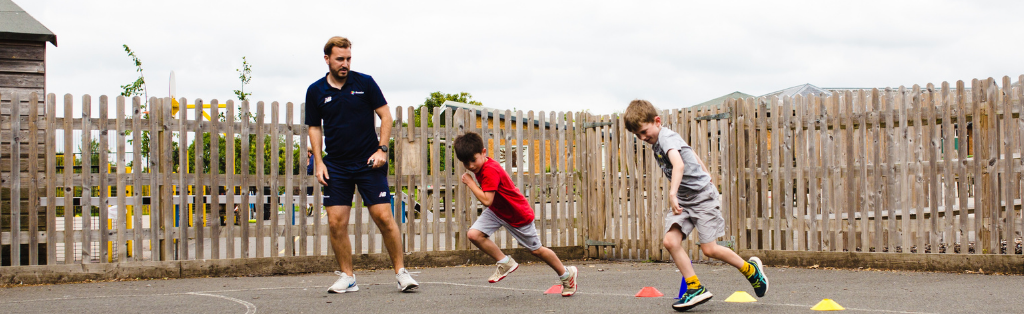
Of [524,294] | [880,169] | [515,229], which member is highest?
[880,169]

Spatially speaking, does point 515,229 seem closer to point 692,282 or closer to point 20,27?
point 692,282

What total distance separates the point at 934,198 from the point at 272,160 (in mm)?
5502

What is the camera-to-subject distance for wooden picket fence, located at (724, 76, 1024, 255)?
683 cm

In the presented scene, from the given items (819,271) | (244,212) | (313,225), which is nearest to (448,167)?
(313,225)

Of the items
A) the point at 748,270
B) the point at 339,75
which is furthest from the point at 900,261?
the point at 339,75

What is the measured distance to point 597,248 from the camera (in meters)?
9.17

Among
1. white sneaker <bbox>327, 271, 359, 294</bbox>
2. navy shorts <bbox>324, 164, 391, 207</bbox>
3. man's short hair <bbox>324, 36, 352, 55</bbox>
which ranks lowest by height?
white sneaker <bbox>327, 271, 359, 294</bbox>

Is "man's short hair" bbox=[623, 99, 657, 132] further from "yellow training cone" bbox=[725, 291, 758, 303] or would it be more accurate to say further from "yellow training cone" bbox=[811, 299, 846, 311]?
"yellow training cone" bbox=[811, 299, 846, 311]

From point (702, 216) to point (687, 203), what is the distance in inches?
5.1

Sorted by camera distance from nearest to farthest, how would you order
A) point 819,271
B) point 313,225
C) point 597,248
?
point 819,271
point 313,225
point 597,248

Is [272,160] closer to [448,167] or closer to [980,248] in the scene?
[448,167]

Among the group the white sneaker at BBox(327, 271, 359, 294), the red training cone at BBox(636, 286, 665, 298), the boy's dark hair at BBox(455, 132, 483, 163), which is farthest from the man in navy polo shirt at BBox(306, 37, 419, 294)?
the red training cone at BBox(636, 286, 665, 298)

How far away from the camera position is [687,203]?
205 inches

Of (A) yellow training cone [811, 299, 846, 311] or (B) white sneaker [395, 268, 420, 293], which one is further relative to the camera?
(B) white sneaker [395, 268, 420, 293]
